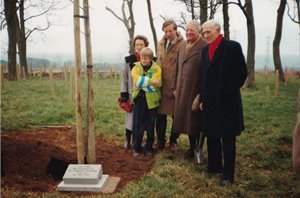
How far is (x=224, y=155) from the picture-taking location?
4.87m

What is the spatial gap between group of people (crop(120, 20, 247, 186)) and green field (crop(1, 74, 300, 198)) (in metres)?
0.32

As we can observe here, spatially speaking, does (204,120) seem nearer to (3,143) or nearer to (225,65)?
(225,65)

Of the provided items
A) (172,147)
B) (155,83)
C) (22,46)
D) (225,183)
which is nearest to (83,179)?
(225,183)

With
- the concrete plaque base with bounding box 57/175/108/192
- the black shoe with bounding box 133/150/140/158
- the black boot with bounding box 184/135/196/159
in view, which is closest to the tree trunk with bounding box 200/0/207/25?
the black boot with bounding box 184/135/196/159

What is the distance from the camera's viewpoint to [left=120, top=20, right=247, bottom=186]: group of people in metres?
4.71

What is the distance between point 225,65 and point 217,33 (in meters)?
0.45

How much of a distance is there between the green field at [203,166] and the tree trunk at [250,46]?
211 inches

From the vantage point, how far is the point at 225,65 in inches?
184

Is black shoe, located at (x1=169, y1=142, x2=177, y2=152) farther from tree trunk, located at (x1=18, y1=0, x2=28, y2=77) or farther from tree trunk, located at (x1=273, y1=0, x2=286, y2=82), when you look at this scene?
tree trunk, located at (x1=18, y1=0, x2=28, y2=77)

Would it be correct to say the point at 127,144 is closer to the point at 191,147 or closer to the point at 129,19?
the point at 191,147

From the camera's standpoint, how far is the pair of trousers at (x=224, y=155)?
190 inches

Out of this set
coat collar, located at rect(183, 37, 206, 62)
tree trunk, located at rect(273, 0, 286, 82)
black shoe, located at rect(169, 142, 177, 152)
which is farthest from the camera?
tree trunk, located at rect(273, 0, 286, 82)

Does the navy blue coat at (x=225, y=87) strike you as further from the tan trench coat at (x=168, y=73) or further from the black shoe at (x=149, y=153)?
the black shoe at (x=149, y=153)

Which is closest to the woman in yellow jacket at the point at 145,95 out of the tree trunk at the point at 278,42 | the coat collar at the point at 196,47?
the coat collar at the point at 196,47
